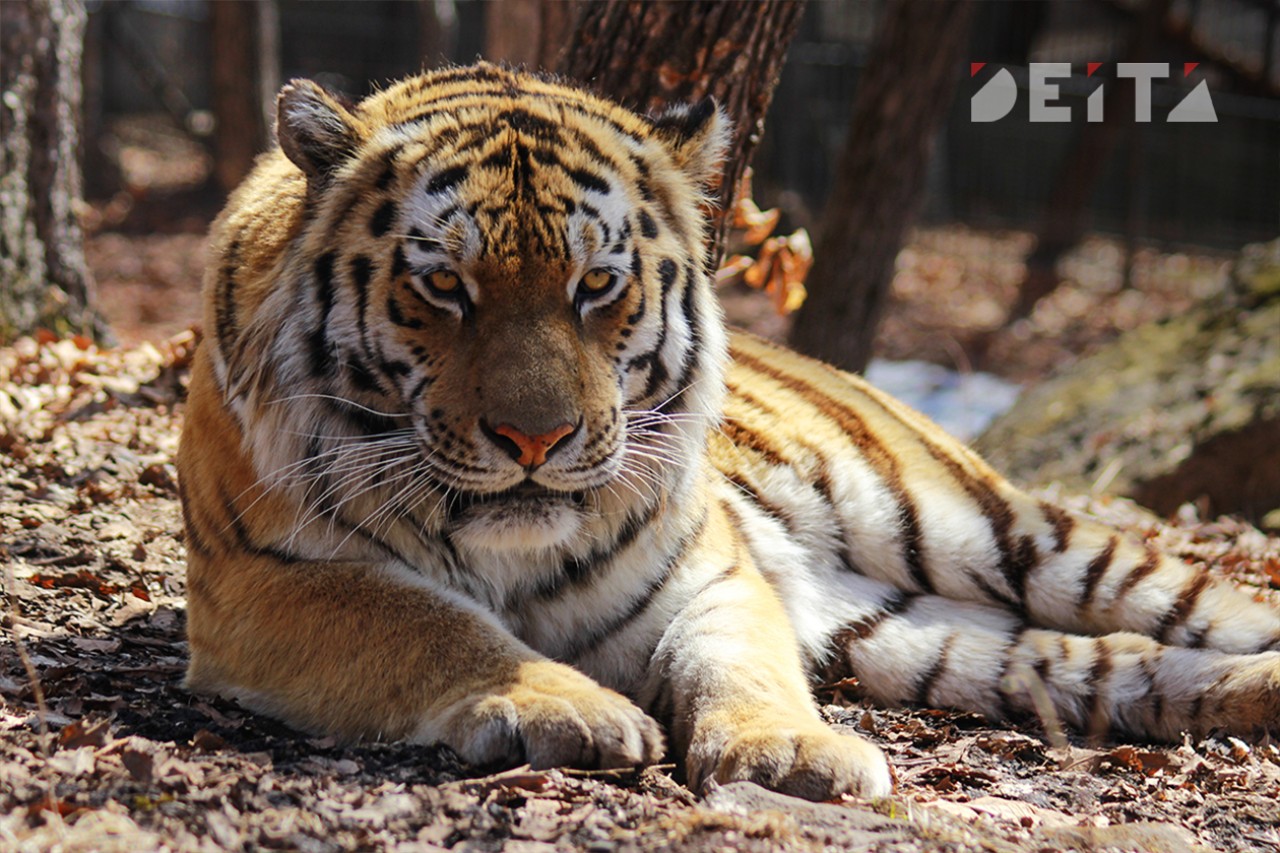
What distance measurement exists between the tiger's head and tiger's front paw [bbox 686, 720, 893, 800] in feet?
1.97

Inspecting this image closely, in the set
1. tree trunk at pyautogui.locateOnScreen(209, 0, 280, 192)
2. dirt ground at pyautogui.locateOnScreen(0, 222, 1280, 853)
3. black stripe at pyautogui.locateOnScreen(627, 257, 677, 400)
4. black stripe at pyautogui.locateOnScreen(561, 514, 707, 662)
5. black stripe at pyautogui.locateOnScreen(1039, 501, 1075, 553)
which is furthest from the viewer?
tree trunk at pyautogui.locateOnScreen(209, 0, 280, 192)

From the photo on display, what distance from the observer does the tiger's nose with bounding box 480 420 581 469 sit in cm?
259

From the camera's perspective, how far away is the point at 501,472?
265cm

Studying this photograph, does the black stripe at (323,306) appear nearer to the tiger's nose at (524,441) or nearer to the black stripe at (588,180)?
the tiger's nose at (524,441)

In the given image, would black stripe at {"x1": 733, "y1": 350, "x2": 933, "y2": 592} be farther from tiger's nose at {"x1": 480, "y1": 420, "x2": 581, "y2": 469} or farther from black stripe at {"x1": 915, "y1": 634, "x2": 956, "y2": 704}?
tiger's nose at {"x1": 480, "y1": 420, "x2": 581, "y2": 469}

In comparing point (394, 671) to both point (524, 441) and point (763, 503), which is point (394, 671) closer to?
point (524, 441)

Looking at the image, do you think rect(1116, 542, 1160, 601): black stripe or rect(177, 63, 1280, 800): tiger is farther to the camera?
rect(1116, 542, 1160, 601): black stripe

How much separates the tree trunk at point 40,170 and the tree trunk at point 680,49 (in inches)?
97.6

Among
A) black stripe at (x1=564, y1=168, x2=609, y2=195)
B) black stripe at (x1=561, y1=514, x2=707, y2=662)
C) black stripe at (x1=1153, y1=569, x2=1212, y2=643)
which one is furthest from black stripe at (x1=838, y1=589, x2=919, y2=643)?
black stripe at (x1=564, y1=168, x2=609, y2=195)

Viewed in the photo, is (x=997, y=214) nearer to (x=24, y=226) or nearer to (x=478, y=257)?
(x=24, y=226)

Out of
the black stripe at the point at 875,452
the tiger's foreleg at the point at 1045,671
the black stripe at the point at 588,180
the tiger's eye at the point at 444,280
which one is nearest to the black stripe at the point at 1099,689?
the tiger's foreleg at the point at 1045,671

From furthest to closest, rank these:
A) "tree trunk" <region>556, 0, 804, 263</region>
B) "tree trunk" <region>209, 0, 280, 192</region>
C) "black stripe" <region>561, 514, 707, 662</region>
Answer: "tree trunk" <region>209, 0, 280, 192</region> < "tree trunk" <region>556, 0, 804, 263</region> < "black stripe" <region>561, 514, 707, 662</region>

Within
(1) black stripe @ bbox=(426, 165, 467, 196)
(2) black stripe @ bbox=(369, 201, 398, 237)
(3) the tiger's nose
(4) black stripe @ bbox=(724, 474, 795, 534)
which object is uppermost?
(1) black stripe @ bbox=(426, 165, 467, 196)

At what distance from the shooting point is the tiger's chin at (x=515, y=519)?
2797mm
